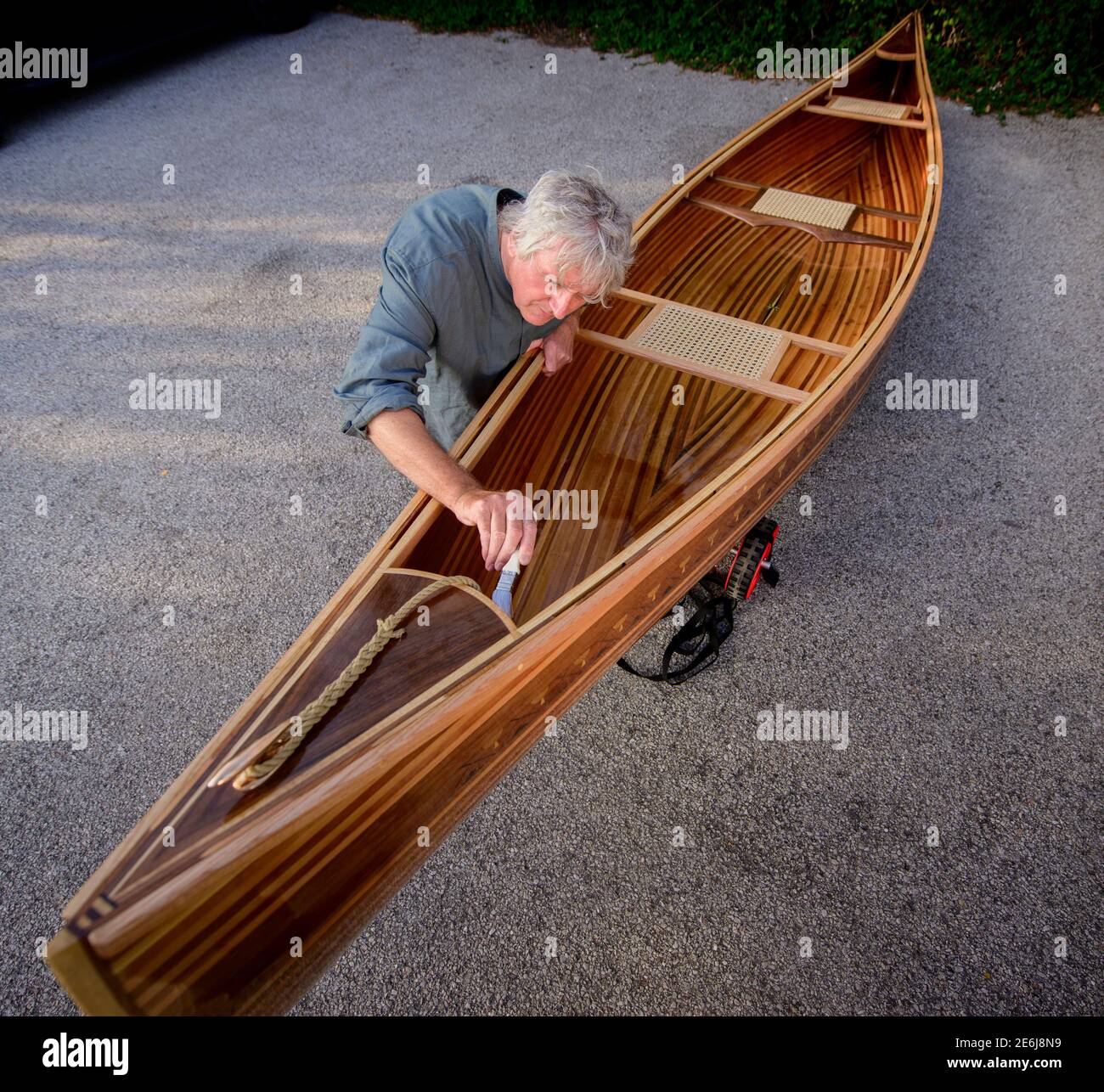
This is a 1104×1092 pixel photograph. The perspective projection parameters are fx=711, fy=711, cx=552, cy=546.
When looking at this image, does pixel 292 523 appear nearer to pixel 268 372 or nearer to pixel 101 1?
pixel 268 372

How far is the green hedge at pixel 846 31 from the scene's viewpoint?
4.89 meters

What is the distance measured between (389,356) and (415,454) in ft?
0.75

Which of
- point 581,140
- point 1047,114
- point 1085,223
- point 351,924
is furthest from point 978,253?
point 351,924

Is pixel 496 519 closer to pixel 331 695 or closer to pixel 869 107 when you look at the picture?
pixel 331 695

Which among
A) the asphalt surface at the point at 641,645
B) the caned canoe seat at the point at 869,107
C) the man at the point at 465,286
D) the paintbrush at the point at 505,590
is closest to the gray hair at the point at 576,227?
the man at the point at 465,286

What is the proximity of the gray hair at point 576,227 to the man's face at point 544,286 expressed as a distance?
0.6 inches

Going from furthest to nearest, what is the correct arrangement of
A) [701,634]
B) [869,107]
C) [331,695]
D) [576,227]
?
[869,107] → [701,634] → [576,227] → [331,695]

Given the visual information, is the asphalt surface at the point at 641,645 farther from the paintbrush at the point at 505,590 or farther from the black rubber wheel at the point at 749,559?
the paintbrush at the point at 505,590

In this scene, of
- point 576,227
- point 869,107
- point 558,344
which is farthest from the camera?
point 869,107

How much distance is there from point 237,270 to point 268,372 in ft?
2.97

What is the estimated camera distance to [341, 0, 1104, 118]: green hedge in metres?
4.89

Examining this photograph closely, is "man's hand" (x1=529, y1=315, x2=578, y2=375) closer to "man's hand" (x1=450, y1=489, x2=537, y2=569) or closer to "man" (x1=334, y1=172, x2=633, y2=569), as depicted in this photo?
"man" (x1=334, y1=172, x2=633, y2=569)

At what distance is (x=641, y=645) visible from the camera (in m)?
2.32

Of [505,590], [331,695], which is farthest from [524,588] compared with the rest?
[331,695]
